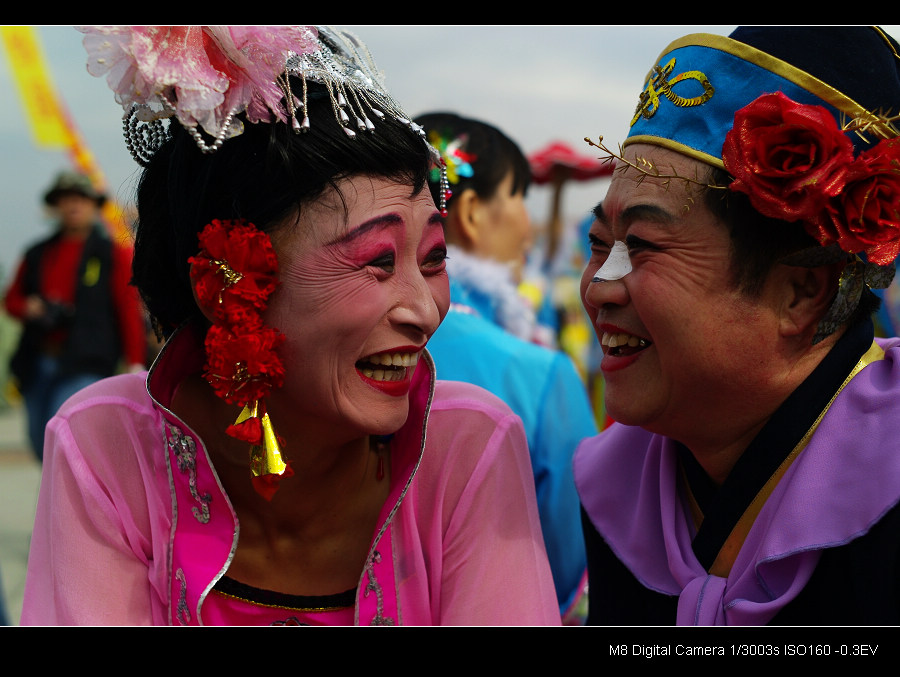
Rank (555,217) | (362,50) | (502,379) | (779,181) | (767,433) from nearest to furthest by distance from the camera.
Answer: (779,181) → (767,433) → (362,50) → (502,379) → (555,217)

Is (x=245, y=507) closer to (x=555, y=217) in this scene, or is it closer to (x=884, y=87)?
(x=884, y=87)

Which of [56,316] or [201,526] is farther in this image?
[56,316]

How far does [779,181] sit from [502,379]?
4.72ft

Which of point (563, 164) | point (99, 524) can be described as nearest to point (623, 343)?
point (99, 524)

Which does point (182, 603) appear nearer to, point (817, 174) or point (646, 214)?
point (646, 214)

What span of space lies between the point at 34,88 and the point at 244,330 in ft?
34.9

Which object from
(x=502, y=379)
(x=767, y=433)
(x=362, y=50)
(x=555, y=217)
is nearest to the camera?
(x=767, y=433)

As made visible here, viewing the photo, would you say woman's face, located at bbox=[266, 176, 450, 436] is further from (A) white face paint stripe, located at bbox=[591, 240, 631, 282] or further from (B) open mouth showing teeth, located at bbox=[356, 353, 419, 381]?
(A) white face paint stripe, located at bbox=[591, 240, 631, 282]

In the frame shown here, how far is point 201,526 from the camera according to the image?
7.23ft

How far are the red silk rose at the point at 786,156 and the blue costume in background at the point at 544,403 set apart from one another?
4.49 feet

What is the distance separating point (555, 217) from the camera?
8258 mm
